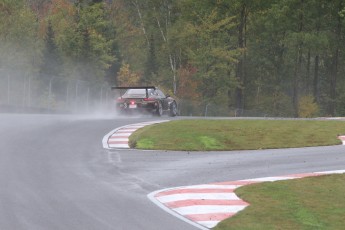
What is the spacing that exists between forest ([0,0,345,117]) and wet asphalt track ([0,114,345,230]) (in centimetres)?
3005

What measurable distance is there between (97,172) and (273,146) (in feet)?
24.6

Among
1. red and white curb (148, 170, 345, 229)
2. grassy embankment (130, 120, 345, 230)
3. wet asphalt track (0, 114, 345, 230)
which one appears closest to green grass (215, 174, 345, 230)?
grassy embankment (130, 120, 345, 230)

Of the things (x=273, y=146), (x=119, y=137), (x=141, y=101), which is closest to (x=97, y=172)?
(x=119, y=137)

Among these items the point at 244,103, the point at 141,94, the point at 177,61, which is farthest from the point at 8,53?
the point at 141,94

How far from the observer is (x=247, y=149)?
18.0 meters

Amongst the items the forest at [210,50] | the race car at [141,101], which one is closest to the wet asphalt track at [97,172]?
the race car at [141,101]

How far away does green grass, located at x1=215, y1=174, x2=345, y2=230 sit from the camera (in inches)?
331

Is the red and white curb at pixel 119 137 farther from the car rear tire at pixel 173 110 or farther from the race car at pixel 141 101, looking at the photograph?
the car rear tire at pixel 173 110

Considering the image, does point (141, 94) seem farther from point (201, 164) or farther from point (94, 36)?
point (94, 36)

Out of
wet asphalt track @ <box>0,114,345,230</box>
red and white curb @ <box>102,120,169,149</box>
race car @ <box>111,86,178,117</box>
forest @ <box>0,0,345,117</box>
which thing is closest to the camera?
wet asphalt track @ <box>0,114,345,230</box>

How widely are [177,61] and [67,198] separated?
5614 cm

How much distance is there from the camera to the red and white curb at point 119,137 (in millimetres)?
17533

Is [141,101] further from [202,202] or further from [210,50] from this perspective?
[210,50]

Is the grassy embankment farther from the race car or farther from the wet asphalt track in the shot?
the race car
